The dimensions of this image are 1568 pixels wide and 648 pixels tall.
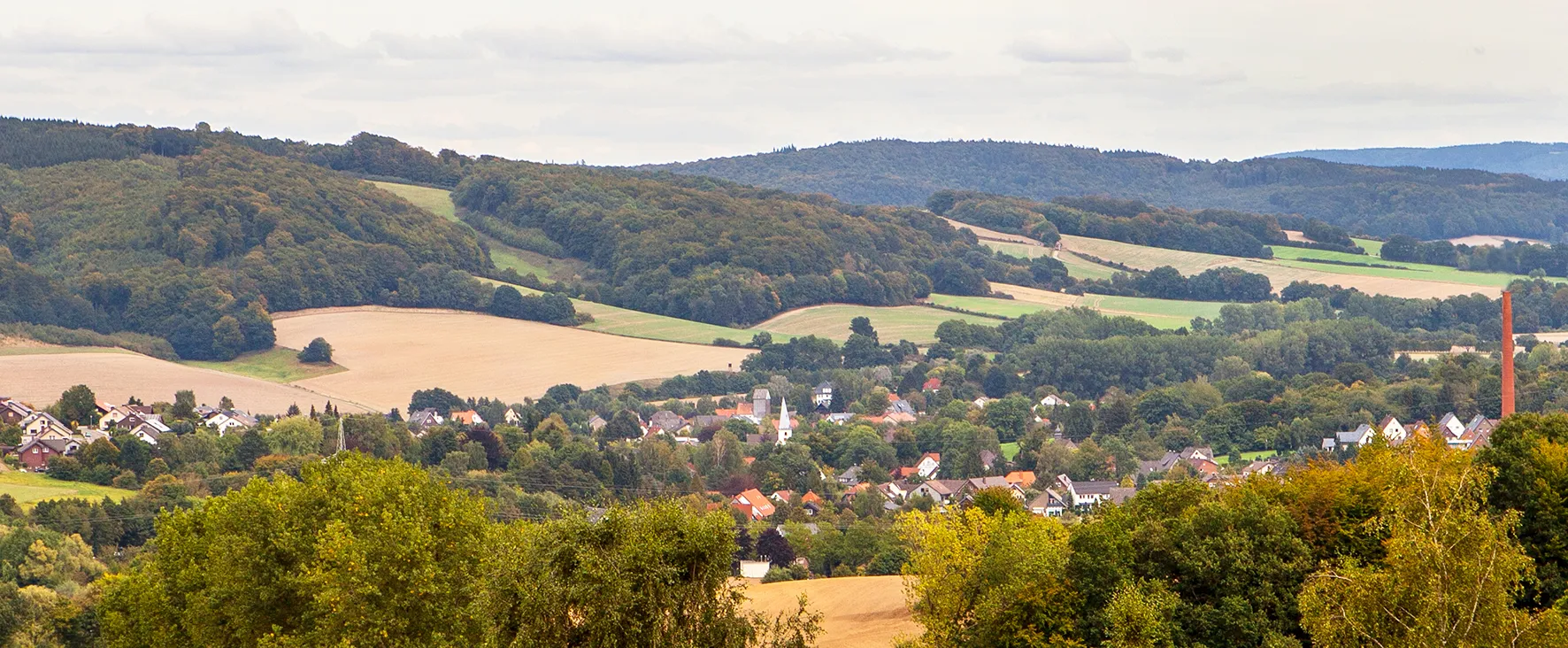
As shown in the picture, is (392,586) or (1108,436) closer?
(392,586)

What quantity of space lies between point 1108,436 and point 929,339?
48.1 m

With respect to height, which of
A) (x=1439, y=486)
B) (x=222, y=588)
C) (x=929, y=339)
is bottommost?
(x=929, y=339)

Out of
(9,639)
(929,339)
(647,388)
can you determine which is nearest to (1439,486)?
(9,639)

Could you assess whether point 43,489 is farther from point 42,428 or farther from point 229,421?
point 229,421

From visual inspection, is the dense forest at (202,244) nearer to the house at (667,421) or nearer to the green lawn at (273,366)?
the green lawn at (273,366)

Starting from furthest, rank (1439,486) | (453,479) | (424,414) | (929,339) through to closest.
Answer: (929,339) < (424,414) < (453,479) < (1439,486)

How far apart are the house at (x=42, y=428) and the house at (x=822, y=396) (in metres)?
51.4

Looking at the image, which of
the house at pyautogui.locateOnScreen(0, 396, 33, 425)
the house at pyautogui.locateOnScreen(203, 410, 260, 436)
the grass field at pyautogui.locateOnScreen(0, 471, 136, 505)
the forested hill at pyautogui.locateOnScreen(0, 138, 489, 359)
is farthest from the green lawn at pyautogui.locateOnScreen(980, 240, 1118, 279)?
the grass field at pyautogui.locateOnScreen(0, 471, 136, 505)

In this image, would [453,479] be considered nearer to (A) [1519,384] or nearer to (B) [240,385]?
(B) [240,385]

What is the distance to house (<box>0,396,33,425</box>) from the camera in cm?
7438

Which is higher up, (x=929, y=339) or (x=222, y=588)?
(x=222, y=588)

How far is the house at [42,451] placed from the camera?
67000 mm

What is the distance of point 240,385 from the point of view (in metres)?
101

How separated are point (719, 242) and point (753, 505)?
86279 millimetres
